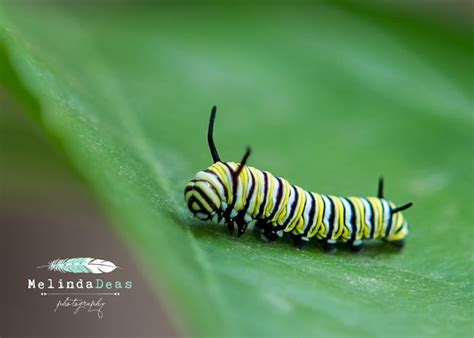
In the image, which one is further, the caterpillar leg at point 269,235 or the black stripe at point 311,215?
the black stripe at point 311,215

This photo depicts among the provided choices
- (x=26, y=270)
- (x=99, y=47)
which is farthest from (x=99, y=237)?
(x=99, y=47)

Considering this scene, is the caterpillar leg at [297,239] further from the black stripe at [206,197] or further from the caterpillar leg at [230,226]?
the black stripe at [206,197]

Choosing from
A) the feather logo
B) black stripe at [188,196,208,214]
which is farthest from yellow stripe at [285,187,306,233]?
the feather logo

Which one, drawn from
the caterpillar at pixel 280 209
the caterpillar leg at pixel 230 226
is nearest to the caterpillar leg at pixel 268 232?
the caterpillar at pixel 280 209

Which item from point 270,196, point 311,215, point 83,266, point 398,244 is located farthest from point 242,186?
point 398,244

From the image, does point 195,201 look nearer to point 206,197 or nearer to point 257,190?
point 206,197
